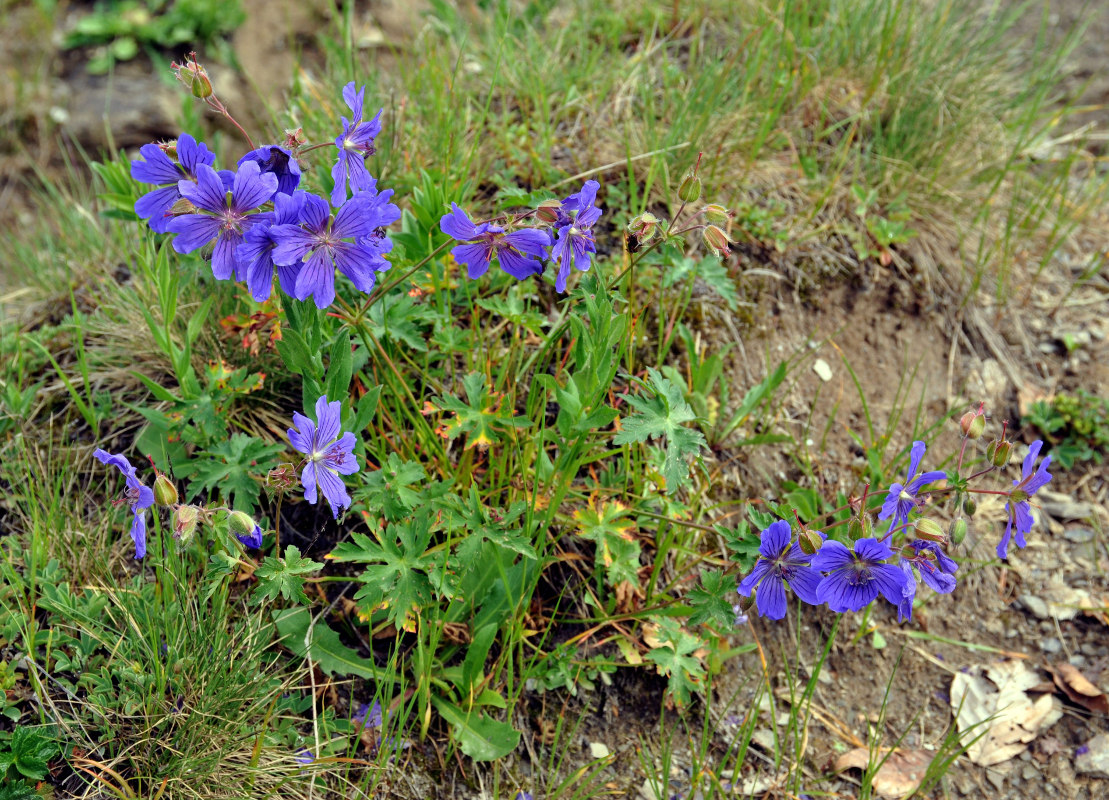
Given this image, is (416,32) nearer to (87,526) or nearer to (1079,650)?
(87,526)

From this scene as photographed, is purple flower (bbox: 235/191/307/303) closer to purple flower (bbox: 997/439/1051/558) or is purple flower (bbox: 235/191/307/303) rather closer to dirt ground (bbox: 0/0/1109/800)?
dirt ground (bbox: 0/0/1109/800)

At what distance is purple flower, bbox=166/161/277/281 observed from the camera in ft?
5.04

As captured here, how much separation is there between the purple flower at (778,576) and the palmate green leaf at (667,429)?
240 millimetres

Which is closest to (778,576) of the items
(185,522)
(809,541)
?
(809,541)

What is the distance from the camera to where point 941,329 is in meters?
2.97

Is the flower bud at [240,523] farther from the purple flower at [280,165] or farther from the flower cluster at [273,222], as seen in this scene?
the purple flower at [280,165]

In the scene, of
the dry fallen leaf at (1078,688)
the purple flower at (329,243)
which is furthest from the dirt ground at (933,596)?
the purple flower at (329,243)

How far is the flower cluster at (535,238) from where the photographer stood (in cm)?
168

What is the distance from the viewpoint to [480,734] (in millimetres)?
1939

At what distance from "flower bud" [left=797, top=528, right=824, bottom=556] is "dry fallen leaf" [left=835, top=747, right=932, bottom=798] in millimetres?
803

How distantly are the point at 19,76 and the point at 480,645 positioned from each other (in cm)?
427

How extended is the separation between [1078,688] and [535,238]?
77.5 inches

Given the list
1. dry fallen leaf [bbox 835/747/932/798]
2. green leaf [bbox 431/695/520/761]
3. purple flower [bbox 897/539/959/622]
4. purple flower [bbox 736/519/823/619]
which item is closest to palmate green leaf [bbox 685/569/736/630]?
purple flower [bbox 736/519/823/619]

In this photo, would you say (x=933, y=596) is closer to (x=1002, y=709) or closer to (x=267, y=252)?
(x=1002, y=709)
